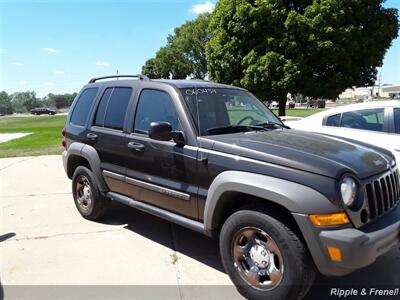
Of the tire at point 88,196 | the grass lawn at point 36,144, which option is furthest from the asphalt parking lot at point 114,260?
the grass lawn at point 36,144

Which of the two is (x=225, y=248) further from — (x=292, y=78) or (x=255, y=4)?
(x=255, y=4)

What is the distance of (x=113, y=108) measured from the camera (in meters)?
5.18

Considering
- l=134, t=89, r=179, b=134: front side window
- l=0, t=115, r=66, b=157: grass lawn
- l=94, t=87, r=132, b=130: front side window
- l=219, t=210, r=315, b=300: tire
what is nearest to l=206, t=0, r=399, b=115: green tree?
l=0, t=115, r=66, b=157: grass lawn

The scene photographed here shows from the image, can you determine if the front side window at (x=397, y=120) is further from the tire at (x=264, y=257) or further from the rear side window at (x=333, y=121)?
the tire at (x=264, y=257)

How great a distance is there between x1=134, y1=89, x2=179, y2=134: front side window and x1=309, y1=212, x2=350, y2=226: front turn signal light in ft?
5.99

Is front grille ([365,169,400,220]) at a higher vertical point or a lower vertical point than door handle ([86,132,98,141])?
lower

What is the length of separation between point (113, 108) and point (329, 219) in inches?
128

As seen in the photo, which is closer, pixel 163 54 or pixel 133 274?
pixel 133 274

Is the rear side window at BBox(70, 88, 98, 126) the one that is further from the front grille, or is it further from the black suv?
the front grille

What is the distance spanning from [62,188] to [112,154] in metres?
3.44

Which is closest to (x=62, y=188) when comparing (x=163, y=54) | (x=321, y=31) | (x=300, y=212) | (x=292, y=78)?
(x=300, y=212)

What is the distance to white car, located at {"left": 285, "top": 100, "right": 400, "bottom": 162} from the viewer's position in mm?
5867

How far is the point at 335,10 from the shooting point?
48.2 feet

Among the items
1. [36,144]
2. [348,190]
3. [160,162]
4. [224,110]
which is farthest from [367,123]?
[36,144]
